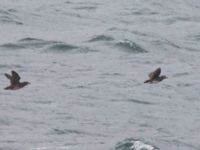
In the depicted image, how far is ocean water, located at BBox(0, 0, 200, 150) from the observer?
25.5m

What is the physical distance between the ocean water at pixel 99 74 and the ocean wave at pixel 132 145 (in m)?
0.02

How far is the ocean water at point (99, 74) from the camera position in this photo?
25484mm

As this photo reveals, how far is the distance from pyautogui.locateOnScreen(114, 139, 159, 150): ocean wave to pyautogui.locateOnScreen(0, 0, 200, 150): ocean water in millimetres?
21

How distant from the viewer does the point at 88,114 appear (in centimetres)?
2723

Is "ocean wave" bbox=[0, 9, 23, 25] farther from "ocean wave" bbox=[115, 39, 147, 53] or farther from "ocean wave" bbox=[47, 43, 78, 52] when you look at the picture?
"ocean wave" bbox=[115, 39, 147, 53]

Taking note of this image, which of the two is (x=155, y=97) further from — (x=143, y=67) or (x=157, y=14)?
(x=157, y=14)

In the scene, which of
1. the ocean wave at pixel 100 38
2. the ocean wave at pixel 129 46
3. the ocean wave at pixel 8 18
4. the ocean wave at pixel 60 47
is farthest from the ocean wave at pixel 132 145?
the ocean wave at pixel 8 18

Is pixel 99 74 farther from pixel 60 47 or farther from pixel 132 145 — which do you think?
pixel 132 145

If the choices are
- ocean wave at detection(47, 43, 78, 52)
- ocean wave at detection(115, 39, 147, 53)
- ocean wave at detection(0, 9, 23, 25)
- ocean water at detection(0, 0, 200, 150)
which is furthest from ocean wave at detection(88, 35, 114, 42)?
ocean wave at detection(0, 9, 23, 25)

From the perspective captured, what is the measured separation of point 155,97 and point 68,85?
2.34 m

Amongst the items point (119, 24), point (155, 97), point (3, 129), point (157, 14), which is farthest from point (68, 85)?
point (157, 14)

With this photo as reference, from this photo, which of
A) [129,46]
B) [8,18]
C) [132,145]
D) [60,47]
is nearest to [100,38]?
[129,46]

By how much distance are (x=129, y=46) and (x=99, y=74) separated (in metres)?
4.14

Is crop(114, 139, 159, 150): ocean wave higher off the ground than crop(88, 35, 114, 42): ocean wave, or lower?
higher
